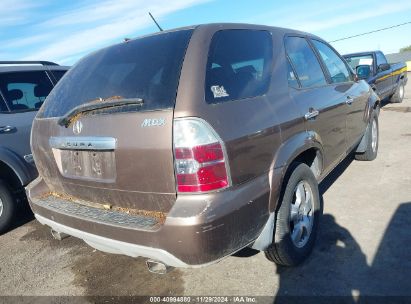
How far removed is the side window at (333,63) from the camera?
3.91 m

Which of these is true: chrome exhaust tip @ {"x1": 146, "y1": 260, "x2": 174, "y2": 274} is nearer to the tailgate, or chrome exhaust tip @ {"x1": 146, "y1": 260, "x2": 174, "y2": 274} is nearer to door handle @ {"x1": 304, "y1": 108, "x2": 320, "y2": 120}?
the tailgate

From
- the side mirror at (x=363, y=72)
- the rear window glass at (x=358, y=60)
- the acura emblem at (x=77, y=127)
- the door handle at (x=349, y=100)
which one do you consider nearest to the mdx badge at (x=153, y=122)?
the acura emblem at (x=77, y=127)

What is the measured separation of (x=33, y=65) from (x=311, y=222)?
4.26 meters

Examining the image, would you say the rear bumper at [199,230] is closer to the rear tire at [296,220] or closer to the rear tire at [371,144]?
the rear tire at [296,220]

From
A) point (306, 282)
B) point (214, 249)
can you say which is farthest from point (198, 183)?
point (306, 282)

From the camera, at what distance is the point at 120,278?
9.98 ft

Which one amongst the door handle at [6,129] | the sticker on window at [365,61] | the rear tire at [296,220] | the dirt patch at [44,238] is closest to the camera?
the rear tire at [296,220]

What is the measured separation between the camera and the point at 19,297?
9.76 feet

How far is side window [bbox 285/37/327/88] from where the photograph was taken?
→ 123 inches

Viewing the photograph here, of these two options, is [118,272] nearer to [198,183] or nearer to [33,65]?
[198,183]

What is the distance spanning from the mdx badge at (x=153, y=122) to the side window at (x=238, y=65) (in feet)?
0.99

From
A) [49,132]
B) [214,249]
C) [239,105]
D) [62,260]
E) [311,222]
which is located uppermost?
[239,105]

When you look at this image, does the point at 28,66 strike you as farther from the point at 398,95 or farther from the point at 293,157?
the point at 398,95

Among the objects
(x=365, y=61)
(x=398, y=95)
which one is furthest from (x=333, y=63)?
(x=398, y=95)
